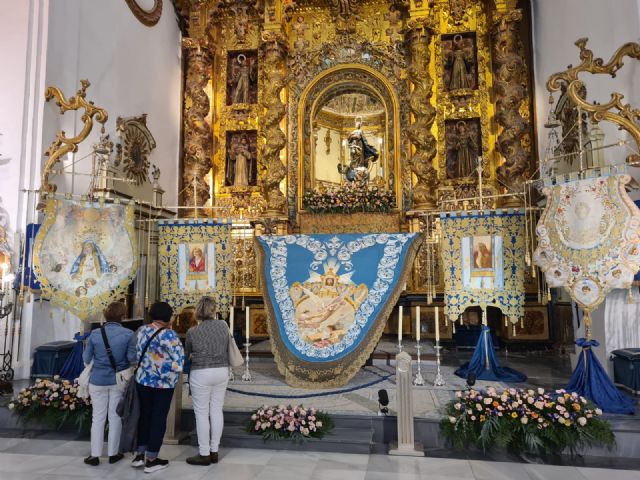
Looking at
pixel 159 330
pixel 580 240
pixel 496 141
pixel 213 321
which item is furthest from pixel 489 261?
pixel 496 141

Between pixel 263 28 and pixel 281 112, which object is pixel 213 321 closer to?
pixel 281 112

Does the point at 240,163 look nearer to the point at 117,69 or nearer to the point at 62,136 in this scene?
the point at 117,69

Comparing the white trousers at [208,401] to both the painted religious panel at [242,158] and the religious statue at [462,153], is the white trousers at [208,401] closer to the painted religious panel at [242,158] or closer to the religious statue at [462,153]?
the painted religious panel at [242,158]

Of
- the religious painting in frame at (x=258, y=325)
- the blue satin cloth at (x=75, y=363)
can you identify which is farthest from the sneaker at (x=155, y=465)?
the religious painting in frame at (x=258, y=325)

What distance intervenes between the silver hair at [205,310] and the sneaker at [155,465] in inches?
51.2

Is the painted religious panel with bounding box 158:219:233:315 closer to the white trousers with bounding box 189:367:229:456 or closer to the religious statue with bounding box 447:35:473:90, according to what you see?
the white trousers with bounding box 189:367:229:456

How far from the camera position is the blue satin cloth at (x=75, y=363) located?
647 cm

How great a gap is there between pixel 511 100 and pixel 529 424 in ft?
27.1

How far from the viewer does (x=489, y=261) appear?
673 cm

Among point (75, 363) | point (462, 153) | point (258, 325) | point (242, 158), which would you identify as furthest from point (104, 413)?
point (462, 153)

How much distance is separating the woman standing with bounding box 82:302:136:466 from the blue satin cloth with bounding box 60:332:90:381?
2364 millimetres

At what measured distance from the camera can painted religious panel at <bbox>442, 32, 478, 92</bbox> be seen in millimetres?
11711

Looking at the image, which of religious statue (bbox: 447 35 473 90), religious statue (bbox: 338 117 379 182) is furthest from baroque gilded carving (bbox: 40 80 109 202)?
religious statue (bbox: 447 35 473 90)

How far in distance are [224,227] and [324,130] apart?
6.12 m
